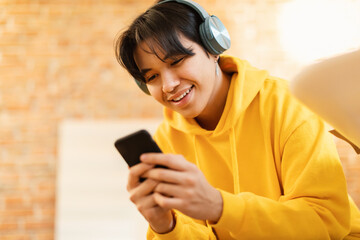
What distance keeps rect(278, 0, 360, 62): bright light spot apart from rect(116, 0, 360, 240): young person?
2.18 meters

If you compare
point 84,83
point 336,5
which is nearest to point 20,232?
point 84,83

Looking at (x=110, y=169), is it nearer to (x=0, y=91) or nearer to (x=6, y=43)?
(x=0, y=91)

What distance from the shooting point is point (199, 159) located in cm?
113

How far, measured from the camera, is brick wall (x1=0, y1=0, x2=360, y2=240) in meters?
2.96

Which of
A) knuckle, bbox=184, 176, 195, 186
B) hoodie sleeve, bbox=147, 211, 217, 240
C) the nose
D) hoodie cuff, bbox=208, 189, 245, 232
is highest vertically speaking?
the nose

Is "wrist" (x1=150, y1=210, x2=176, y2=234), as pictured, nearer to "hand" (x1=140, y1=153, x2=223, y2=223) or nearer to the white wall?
"hand" (x1=140, y1=153, x2=223, y2=223)

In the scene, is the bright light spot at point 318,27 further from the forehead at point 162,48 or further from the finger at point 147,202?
the finger at point 147,202

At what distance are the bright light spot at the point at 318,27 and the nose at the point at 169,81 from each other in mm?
2388

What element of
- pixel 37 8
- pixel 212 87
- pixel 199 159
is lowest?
pixel 199 159

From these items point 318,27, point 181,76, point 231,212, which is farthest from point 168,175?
point 318,27

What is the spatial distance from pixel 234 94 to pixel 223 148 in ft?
0.52

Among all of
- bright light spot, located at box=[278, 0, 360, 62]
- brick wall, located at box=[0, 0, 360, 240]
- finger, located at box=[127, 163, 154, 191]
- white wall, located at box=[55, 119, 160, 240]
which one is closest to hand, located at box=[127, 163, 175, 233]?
finger, located at box=[127, 163, 154, 191]

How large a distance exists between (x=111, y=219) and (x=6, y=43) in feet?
5.52

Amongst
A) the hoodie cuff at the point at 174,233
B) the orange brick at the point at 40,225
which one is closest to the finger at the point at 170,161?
the hoodie cuff at the point at 174,233
